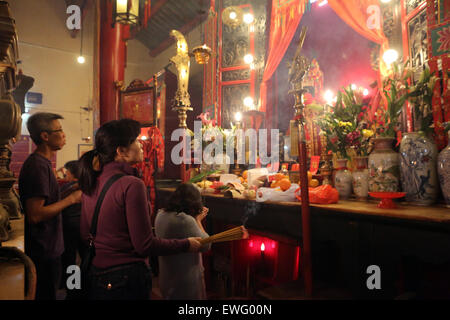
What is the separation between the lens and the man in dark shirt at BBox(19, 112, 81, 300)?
172cm

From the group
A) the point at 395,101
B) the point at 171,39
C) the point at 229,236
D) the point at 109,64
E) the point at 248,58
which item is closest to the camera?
the point at 229,236

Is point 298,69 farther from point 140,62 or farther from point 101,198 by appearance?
point 140,62

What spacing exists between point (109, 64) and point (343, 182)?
5126mm

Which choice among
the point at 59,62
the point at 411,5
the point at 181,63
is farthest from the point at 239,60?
the point at 59,62

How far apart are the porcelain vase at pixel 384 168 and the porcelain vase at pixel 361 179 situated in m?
0.08

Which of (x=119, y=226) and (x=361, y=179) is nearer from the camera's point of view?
(x=119, y=226)

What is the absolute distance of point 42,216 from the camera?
1720 mm

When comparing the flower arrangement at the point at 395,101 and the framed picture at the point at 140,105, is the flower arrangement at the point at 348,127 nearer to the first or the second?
the flower arrangement at the point at 395,101

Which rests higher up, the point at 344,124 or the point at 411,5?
the point at 411,5

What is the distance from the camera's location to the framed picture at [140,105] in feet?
15.6
